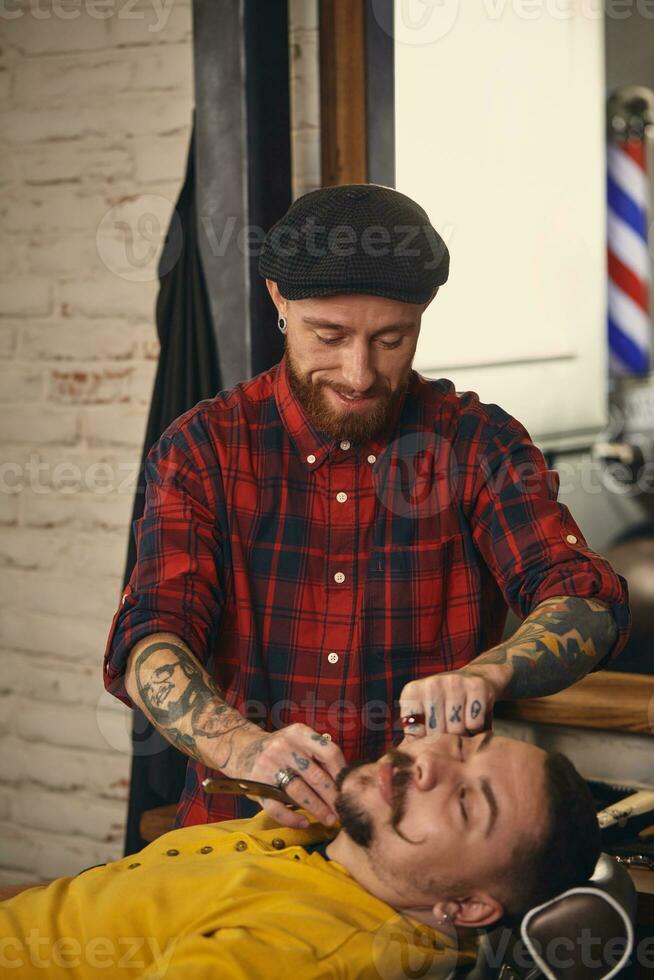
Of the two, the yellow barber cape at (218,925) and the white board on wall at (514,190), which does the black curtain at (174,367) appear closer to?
the white board on wall at (514,190)

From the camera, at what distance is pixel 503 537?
1.69m

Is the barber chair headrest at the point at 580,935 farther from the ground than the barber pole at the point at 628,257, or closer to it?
closer to it

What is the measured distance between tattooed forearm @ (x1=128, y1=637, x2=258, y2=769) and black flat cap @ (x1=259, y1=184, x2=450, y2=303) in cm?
52

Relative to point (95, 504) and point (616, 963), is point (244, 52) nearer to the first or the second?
point (95, 504)

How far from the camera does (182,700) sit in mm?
1476

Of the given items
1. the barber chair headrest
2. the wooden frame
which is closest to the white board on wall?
the wooden frame

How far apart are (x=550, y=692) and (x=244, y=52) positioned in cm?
137

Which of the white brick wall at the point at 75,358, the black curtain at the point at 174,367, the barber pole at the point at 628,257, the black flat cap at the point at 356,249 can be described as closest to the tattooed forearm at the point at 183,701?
the black flat cap at the point at 356,249

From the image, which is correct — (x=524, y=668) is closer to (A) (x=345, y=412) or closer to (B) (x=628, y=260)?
(A) (x=345, y=412)

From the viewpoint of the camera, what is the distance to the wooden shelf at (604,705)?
2145 mm

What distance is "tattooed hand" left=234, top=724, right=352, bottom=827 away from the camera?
1.33 metres

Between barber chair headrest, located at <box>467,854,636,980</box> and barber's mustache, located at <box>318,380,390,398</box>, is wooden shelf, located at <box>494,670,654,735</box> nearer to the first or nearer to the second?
barber's mustache, located at <box>318,380,390,398</box>

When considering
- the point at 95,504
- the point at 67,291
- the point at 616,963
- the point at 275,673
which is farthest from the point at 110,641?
the point at 67,291

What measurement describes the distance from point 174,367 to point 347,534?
701 mm
